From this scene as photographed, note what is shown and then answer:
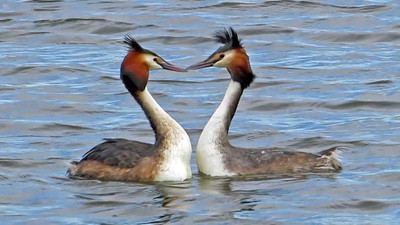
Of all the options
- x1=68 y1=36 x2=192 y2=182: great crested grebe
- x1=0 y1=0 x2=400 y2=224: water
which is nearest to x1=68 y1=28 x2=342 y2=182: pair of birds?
x1=68 y1=36 x2=192 y2=182: great crested grebe

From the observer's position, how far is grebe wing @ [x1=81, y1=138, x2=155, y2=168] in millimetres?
12102

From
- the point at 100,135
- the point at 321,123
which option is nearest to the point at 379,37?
the point at 321,123

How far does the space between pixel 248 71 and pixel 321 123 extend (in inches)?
82.9

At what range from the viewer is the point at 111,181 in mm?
12109

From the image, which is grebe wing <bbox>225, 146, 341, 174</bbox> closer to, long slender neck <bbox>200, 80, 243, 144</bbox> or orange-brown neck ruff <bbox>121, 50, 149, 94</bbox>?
long slender neck <bbox>200, 80, 243, 144</bbox>

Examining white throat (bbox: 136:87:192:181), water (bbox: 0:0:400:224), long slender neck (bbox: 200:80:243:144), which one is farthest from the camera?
long slender neck (bbox: 200:80:243:144)

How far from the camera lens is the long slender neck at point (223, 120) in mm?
12555

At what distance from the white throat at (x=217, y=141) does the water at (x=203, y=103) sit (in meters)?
0.15

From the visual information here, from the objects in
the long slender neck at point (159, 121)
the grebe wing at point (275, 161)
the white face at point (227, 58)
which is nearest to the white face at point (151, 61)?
the long slender neck at point (159, 121)

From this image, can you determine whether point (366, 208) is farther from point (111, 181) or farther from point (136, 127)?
point (136, 127)

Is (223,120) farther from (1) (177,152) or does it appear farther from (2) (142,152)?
(2) (142,152)

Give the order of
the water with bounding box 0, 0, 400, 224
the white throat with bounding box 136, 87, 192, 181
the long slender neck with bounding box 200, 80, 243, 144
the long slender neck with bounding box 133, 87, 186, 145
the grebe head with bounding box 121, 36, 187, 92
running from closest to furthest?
the water with bounding box 0, 0, 400, 224
the white throat with bounding box 136, 87, 192, 181
the long slender neck with bounding box 133, 87, 186, 145
the grebe head with bounding box 121, 36, 187, 92
the long slender neck with bounding box 200, 80, 243, 144

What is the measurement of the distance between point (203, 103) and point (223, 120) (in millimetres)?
3150

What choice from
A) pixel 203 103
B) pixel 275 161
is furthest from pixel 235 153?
pixel 203 103
